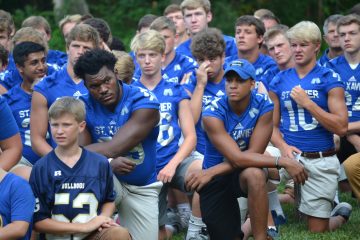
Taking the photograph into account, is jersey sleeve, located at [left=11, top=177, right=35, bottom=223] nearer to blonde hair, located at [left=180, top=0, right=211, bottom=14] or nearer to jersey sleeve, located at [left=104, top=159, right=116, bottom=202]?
jersey sleeve, located at [left=104, top=159, right=116, bottom=202]

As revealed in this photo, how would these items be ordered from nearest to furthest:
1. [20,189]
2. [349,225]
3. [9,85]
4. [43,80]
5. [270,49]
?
[20,189] < [43,80] < [349,225] < [9,85] < [270,49]

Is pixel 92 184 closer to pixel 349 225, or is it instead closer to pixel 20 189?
pixel 20 189

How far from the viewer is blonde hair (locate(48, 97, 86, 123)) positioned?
7.31 metres

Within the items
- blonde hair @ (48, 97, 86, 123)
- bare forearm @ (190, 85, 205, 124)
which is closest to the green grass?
bare forearm @ (190, 85, 205, 124)

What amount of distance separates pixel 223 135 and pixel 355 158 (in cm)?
156

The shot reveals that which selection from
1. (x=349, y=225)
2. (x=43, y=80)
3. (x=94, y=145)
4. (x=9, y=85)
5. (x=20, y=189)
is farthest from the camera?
(x=9, y=85)

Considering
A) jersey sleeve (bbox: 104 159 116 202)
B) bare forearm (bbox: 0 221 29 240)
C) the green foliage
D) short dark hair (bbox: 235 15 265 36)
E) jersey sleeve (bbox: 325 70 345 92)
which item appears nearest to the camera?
bare forearm (bbox: 0 221 29 240)

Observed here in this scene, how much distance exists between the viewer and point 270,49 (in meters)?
11.0

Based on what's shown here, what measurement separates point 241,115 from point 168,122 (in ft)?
3.91

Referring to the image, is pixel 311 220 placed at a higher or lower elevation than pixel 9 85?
lower

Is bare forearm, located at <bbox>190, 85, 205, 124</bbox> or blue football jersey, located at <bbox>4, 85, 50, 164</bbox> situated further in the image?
bare forearm, located at <bbox>190, 85, 205, 124</bbox>

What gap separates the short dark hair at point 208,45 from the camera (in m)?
Answer: 9.30

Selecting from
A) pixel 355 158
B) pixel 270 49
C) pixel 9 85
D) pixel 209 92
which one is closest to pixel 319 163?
pixel 355 158

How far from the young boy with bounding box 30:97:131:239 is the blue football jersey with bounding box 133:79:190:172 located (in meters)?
1.79
